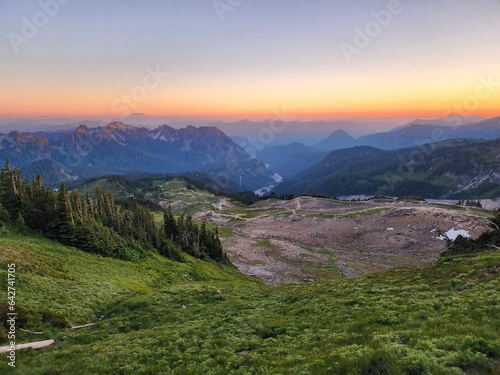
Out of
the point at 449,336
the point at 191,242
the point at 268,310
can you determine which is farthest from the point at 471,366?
the point at 191,242

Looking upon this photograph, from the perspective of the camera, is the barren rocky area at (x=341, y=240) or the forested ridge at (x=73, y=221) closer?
the forested ridge at (x=73, y=221)

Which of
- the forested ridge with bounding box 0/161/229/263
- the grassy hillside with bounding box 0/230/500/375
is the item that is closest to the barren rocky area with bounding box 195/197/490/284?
the forested ridge with bounding box 0/161/229/263

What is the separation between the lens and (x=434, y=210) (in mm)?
103438

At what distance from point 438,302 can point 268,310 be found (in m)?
10.6

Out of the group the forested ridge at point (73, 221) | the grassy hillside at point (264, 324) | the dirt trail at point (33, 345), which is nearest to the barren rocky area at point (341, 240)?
the forested ridge at point (73, 221)

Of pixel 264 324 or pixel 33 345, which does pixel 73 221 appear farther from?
pixel 264 324

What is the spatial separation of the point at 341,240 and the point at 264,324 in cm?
8749

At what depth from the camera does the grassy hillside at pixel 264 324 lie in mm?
10992

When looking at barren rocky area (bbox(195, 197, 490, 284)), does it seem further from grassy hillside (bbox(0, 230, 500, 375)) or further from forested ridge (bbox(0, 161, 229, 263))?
grassy hillside (bbox(0, 230, 500, 375))

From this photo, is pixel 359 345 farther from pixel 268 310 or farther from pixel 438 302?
pixel 268 310

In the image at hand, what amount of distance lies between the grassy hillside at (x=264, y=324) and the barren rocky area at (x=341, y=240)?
40.0 metres

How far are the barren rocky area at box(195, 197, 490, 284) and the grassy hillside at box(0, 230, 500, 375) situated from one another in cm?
3996

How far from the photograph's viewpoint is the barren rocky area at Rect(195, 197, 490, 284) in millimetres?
73812

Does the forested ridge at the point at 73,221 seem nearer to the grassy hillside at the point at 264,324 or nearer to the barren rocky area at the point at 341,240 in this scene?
the grassy hillside at the point at 264,324
